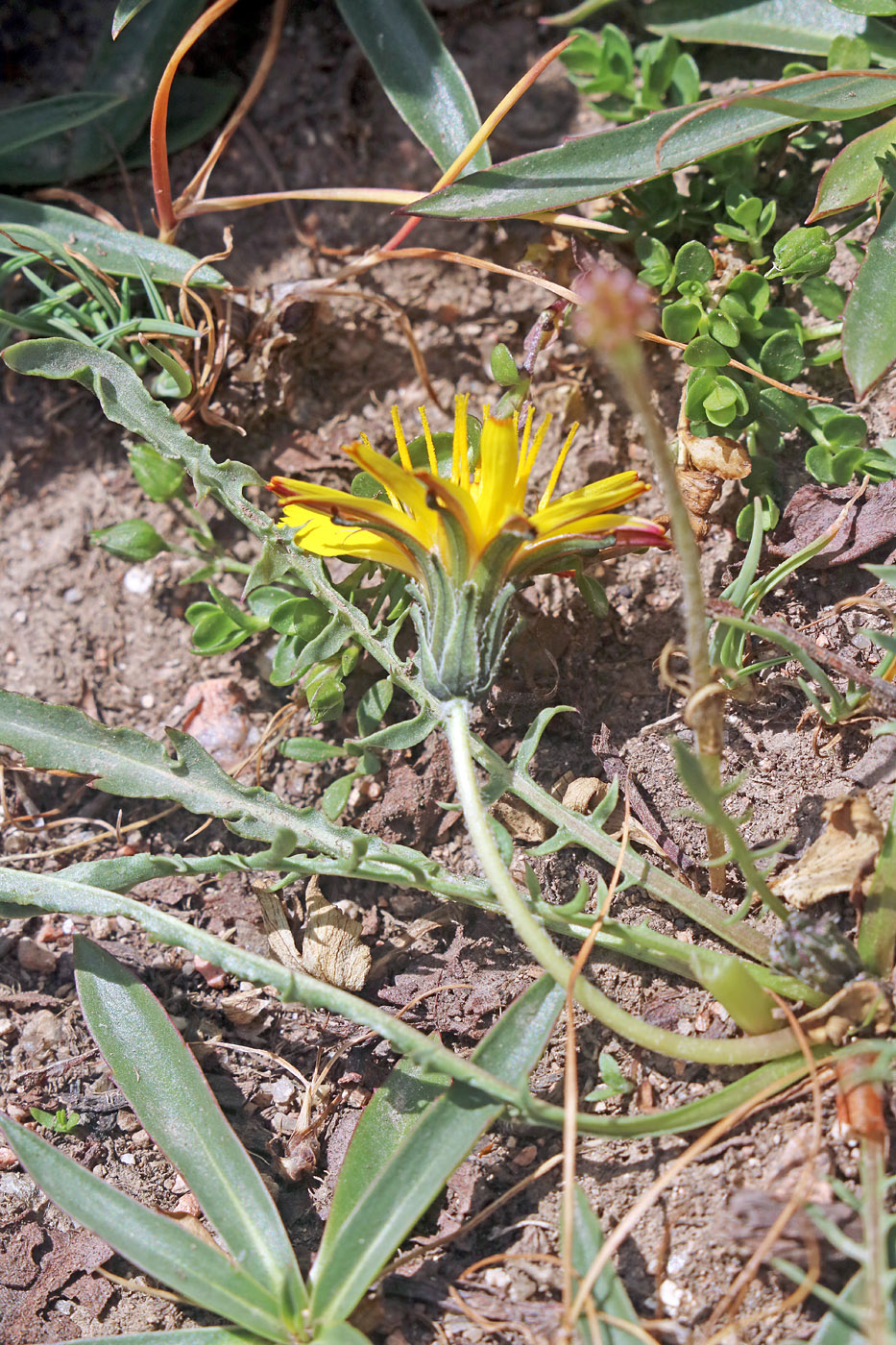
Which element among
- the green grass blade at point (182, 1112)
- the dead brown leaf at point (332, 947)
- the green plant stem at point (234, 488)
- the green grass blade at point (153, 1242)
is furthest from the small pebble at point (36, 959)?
the green plant stem at point (234, 488)

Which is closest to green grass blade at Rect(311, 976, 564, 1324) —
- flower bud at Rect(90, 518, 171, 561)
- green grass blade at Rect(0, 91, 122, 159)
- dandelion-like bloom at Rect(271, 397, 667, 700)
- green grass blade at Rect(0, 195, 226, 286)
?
dandelion-like bloom at Rect(271, 397, 667, 700)

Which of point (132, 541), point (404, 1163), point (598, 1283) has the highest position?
point (132, 541)

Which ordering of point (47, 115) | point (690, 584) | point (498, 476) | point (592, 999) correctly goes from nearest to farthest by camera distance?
point (690, 584), point (592, 999), point (498, 476), point (47, 115)

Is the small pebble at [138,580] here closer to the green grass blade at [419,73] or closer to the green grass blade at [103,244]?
the green grass blade at [103,244]

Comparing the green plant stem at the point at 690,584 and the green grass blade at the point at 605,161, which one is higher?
the green grass blade at the point at 605,161

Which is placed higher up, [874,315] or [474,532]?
[474,532]

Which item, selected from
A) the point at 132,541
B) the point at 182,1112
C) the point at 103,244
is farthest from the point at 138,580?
the point at 182,1112

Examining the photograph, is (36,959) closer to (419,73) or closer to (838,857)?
(838,857)

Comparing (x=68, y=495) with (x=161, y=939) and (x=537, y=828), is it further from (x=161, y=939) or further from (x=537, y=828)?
(x=537, y=828)
